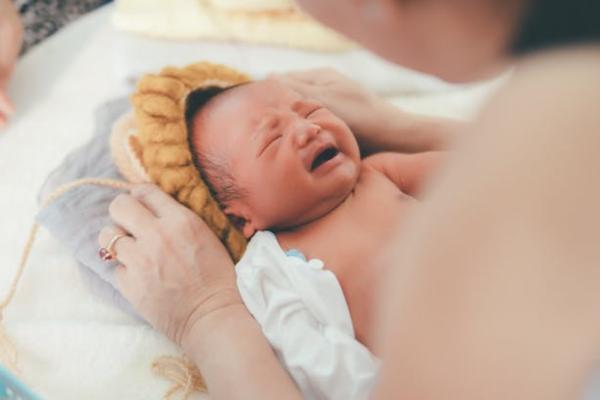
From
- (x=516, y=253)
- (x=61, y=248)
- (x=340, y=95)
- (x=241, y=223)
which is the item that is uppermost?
(x=516, y=253)

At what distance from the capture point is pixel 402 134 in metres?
1.01

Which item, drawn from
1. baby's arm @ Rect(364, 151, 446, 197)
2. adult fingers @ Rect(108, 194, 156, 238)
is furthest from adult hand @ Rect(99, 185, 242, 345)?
baby's arm @ Rect(364, 151, 446, 197)

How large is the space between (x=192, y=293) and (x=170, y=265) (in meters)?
0.04

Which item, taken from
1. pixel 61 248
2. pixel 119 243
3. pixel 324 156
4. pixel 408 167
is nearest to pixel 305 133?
pixel 324 156

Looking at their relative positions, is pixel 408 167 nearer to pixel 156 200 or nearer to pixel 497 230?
pixel 156 200

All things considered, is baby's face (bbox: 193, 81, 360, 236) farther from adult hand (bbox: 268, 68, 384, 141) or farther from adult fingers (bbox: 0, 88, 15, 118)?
adult fingers (bbox: 0, 88, 15, 118)

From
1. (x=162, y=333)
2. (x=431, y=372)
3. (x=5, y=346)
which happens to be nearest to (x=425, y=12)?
(x=431, y=372)

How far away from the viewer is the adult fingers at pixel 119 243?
0.86 meters

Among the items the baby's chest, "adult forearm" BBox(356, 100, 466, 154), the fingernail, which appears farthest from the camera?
the fingernail

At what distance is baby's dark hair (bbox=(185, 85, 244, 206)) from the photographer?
2.96 ft

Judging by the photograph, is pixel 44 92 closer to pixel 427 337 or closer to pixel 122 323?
pixel 122 323

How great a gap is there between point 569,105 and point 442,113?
83 cm

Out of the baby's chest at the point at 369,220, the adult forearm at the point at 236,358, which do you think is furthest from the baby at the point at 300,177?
the adult forearm at the point at 236,358

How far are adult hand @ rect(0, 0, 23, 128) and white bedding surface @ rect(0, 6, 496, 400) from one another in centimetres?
3
